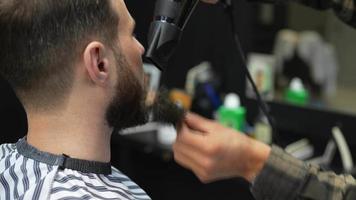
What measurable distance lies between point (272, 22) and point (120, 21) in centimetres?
129

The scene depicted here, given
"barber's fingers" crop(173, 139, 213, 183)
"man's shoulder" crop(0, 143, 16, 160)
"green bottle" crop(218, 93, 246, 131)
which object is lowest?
"green bottle" crop(218, 93, 246, 131)

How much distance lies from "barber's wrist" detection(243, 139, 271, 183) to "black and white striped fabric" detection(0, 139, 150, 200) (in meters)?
0.25

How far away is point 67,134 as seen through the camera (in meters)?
1.05

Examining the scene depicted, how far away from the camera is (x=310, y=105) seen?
2152 millimetres

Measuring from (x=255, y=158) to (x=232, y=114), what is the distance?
3.66 ft

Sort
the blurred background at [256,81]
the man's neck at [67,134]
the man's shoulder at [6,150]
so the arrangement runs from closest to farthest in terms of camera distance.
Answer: the man's neck at [67,134], the man's shoulder at [6,150], the blurred background at [256,81]

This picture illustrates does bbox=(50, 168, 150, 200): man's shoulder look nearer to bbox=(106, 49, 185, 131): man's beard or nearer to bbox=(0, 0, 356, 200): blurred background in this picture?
bbox=(106, 49, 185, 131): man's beard

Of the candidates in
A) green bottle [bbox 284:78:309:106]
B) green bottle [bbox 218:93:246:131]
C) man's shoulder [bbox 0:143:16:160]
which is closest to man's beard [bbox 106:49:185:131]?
man's shoulder [bbox 0:143:16:160]

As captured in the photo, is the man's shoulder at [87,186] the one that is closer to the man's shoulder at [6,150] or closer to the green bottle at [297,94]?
the man's shoulder at [6,150]

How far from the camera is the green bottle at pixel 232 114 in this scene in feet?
6.93

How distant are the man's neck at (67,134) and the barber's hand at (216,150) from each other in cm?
18

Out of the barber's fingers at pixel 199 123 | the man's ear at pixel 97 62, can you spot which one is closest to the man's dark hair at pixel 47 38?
the man's ear at pixel 97 62

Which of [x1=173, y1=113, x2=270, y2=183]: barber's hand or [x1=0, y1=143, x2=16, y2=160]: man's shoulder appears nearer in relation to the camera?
[x1=173, y1=113, x2=270, y2=183]: barber's hand

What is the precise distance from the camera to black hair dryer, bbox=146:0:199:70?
0.98m
